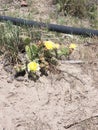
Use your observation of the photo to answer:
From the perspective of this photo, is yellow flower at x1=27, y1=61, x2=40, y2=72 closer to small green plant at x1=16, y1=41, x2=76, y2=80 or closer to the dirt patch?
small green plant at x1=16, y1=41, x2=76, y2=80

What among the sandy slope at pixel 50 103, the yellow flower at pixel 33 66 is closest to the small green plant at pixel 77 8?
the sandy slope at pixel 50 103

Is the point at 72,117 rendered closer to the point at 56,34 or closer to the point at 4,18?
the point at 56,34

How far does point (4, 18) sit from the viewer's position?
13.7 feet

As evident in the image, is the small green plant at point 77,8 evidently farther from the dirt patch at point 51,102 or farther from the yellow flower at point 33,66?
the yellow flower at point 33,66

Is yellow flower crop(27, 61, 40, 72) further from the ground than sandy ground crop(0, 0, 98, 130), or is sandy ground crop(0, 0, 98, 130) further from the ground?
yellow flower crop(27, 61, 40, 72)

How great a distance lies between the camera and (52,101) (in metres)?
3.05

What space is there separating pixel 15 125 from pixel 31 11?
2.15 m

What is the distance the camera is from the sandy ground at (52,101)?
288 cm

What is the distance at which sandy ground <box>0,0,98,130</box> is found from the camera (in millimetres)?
2875

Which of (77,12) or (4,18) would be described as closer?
(4,18)

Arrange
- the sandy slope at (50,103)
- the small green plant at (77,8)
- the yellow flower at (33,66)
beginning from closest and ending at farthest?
the sandy slope at (50,103)
the yellow flower at (33,66)
the small green plant at (77,8)

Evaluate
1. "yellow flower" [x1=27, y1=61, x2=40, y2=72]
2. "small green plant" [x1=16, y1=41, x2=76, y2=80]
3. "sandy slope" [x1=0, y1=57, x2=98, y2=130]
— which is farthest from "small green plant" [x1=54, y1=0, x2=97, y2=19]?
"yellow flower" [x1=27, y1=61, x2=40, y2=72]

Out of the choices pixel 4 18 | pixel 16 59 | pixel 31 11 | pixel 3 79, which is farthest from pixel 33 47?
pixel 31 11

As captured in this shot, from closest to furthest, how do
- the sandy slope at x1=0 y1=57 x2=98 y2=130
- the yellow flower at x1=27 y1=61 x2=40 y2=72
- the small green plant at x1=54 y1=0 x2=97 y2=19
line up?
the sandy slope at x1=0 y1=57 x2=98 y2=130
the yellow flower at x1=27 y1=61 x2=40 y2=72
the small green plant at x1=54 y1=0 x2=97 y2=19
